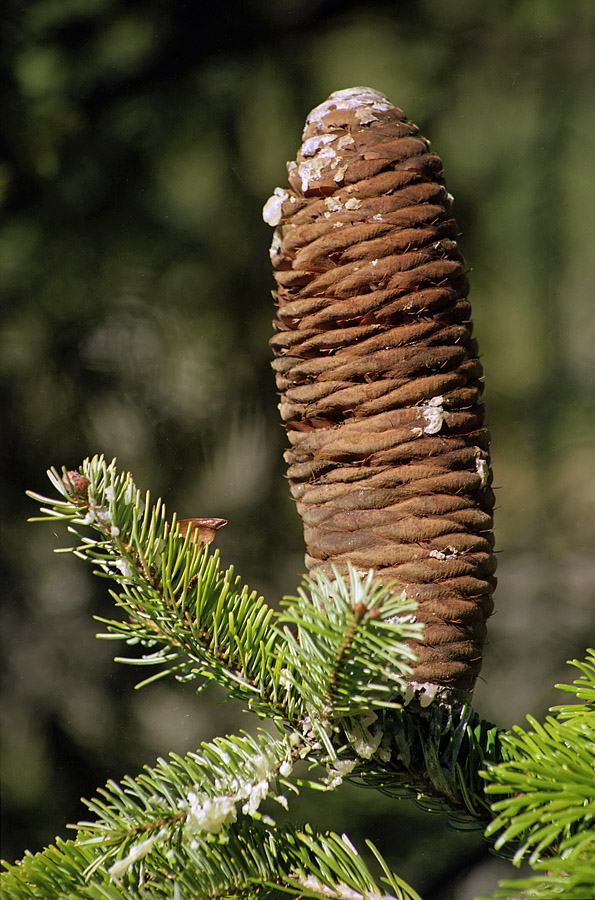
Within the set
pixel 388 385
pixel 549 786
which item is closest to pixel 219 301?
pixel 388 385

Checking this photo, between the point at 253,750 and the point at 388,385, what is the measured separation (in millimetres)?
133

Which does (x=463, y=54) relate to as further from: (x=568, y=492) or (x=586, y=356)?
(x=568, y=492)

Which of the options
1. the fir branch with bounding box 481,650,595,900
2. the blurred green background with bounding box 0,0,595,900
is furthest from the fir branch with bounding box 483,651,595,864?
the blurred green background with bounding box 0,0,595,900

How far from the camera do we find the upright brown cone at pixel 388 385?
0.25 meters

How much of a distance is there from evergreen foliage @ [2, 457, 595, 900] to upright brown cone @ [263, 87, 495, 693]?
1.4 inches

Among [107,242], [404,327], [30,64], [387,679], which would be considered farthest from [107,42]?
[387,679]

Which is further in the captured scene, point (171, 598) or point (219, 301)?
point (219, 301)

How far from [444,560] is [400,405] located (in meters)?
0.06

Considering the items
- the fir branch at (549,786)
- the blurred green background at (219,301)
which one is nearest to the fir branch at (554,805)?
the fir branch at (549,786)

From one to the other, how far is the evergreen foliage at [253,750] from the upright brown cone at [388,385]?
36 millimetres

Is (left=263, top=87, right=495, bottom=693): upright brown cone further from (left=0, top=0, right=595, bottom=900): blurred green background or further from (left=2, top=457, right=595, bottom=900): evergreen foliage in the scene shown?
(left=0, top=0, right=595, bottom=900): blurred green background

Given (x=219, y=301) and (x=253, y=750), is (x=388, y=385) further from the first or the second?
(x=219, y=301)

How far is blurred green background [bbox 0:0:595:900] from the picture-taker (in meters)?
0.61

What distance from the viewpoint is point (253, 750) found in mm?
223
